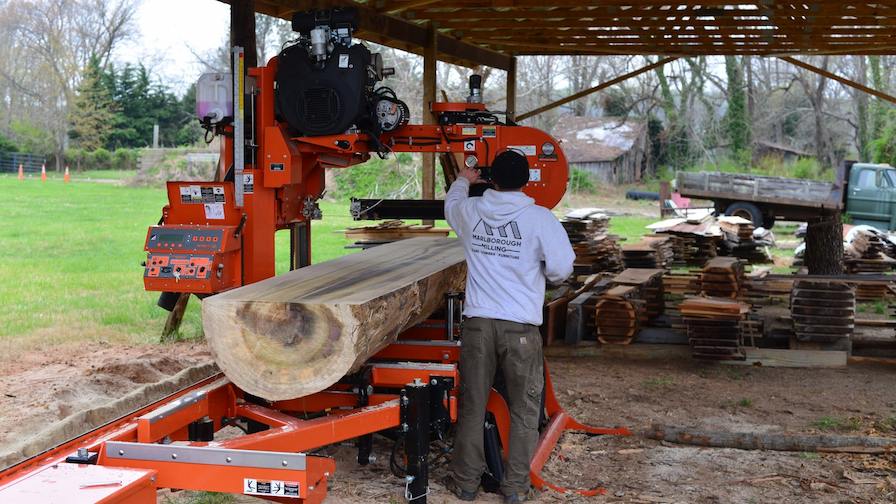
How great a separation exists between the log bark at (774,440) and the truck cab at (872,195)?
643 inches

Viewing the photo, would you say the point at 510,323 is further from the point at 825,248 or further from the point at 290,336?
the point at 825,248

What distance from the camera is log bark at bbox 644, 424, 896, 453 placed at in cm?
580

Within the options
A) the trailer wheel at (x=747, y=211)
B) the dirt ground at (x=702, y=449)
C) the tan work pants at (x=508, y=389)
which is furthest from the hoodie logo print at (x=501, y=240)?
the trailer wheel at (x=747, y=211)

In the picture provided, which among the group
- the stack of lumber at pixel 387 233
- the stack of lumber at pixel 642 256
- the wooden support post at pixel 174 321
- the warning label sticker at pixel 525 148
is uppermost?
the warning label sticker at pixel 525 148

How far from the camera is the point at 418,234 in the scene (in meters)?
9.23

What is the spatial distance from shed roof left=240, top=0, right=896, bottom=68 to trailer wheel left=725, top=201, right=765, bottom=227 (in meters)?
6.70

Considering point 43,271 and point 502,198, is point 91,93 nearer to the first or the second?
point 43,271

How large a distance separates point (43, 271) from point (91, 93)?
2877cm

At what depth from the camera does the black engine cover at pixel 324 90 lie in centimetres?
504

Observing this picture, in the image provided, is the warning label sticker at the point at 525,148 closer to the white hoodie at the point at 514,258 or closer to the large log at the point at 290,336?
the white hoodie at the point at 514,258

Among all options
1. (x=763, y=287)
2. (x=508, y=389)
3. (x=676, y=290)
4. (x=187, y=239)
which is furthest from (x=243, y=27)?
(x=763, y=287)

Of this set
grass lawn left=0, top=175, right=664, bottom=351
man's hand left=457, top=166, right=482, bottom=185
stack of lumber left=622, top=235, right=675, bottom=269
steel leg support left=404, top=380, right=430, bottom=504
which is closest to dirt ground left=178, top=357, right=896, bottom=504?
steel leg support left=404, top=380, right=430, bottom=504

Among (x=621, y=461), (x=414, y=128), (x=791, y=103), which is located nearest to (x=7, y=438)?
(x=414, y=128)

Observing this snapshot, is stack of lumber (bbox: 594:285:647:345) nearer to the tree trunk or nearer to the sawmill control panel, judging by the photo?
the sawmill control panel
